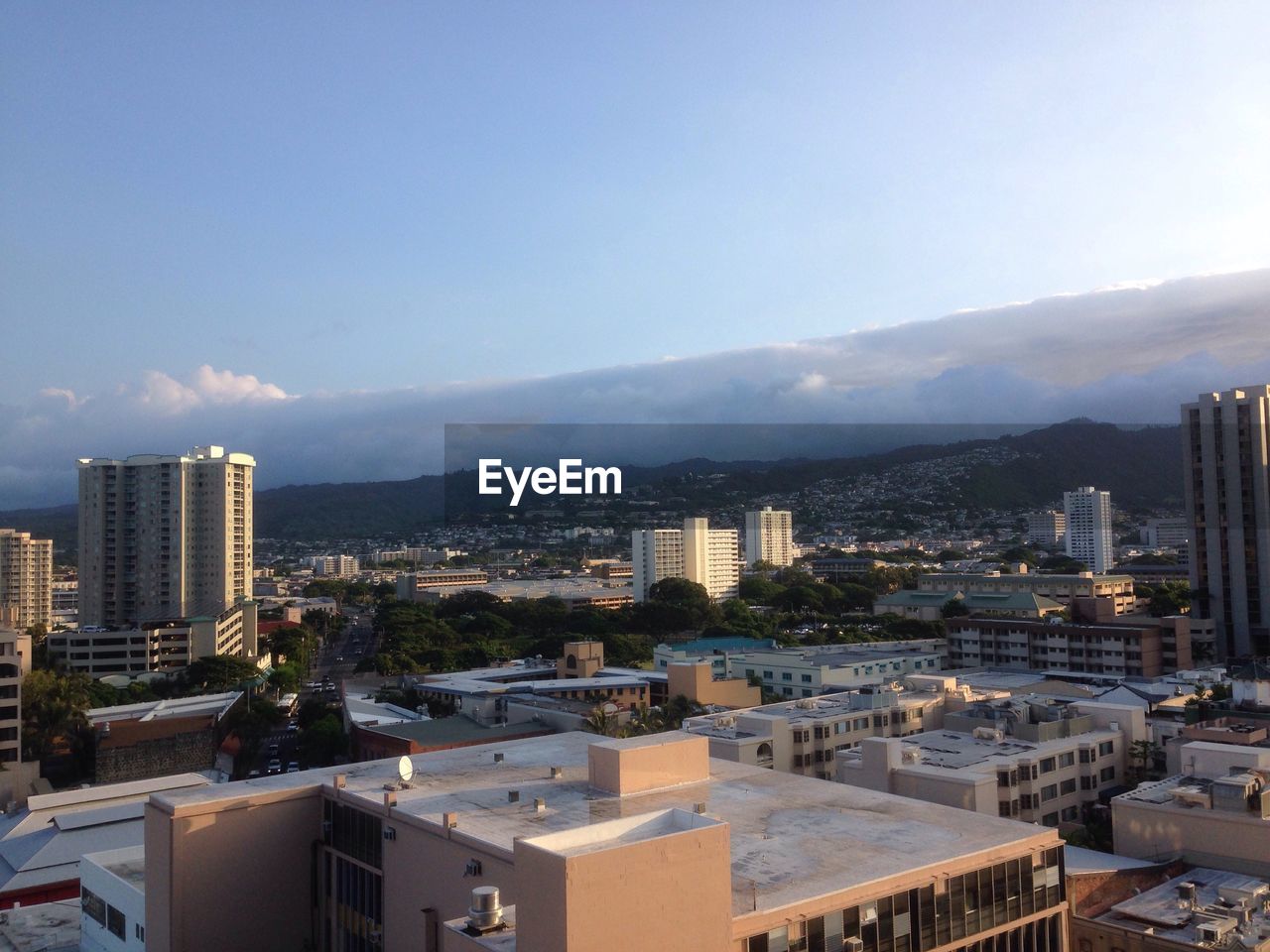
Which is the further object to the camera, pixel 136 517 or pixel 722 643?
pixel 136 517

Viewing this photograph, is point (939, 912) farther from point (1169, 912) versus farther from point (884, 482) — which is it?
point (884, 482)

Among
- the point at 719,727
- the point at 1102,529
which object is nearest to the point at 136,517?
the point at 719,727

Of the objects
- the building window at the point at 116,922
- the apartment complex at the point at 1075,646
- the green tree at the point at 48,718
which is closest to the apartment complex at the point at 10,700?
the green tree at the point at 48,718

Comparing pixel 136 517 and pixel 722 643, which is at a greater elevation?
pixel 136 517

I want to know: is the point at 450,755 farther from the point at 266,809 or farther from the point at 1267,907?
the point at 1267,907

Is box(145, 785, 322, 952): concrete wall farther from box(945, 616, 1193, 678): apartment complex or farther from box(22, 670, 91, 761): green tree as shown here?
box(945, 616, 1193, 678): apartment complex

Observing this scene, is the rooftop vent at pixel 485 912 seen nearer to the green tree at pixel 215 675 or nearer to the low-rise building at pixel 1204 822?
the low-rise building at pixel 1204 822

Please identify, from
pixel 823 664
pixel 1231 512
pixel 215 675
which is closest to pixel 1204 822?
pixel 823 664
